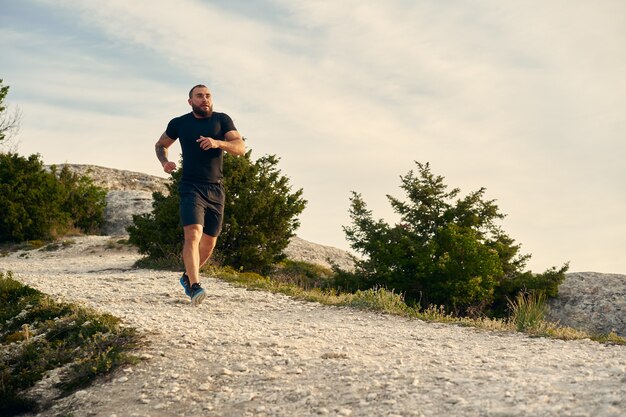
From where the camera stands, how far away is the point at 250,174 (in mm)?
21031

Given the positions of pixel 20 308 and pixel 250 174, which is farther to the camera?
pixel 250 174

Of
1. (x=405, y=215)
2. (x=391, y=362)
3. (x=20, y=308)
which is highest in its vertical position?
(x=405, y=215)

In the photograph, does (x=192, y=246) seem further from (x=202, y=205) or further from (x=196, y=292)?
(x=196, y=292)

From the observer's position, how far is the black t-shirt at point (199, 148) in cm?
967

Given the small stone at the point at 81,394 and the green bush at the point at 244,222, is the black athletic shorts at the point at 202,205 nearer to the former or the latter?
the small stone at the point at 81,394

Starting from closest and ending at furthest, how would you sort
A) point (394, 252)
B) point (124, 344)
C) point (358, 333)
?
point (124, 344)
point (358, 333)
point (394, 252)

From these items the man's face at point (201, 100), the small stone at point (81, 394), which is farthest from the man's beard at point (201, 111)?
the small stone at point (81, 394)

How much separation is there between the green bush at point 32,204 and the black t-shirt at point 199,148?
22903 mm

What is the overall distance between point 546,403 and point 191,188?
20.7 ft

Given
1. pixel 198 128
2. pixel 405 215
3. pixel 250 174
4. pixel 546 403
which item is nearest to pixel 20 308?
pixel 198 128

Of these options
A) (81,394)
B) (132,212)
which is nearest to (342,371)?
(81,394)

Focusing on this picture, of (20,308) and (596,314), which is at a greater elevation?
(596,314)

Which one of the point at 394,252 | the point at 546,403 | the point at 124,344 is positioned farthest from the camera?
the point at 394,252

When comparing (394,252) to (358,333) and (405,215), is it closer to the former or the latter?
(405,215)
